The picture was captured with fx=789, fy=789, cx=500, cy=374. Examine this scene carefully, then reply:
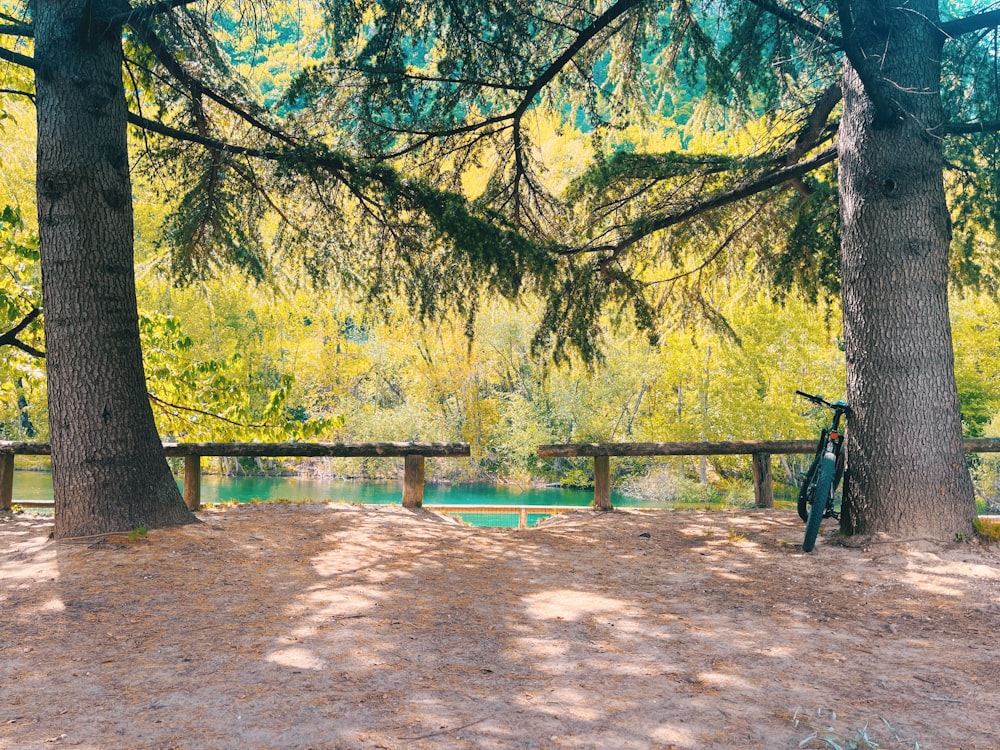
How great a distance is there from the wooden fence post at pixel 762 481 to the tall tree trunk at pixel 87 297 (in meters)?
6.05

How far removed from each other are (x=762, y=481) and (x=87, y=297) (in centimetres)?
699

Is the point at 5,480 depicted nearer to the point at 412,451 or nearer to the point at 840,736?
the point at 412,451

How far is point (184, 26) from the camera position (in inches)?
302

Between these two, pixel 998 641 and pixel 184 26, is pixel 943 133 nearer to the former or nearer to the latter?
pixel 998 641

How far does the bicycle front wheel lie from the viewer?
6.04 m

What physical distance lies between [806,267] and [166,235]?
6736 mm

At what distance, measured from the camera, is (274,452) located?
8.48 meters

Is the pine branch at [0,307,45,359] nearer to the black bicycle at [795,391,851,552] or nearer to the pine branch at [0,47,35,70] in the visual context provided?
the pine branch at [0,47,35,70]

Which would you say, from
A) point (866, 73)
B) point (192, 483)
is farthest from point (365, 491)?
point (866, 73)

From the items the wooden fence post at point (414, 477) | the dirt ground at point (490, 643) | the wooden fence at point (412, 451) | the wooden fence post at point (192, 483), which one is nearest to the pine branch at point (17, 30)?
the wooden fence at point (412, 451)

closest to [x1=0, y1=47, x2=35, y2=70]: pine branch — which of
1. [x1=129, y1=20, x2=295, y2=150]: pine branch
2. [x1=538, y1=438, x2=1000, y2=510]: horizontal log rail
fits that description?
[x1=129, y1=20, x2=295, y2=150]: pine branch

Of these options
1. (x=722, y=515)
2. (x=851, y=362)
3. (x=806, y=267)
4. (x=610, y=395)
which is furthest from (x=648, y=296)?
(x=610, y=395)

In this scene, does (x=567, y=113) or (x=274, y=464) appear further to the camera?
(x=274, y=464)

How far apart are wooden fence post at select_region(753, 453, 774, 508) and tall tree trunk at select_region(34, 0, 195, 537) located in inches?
238
